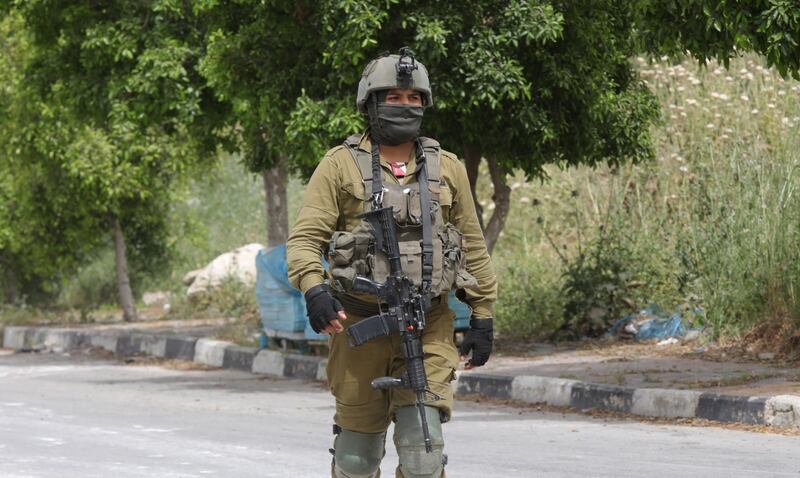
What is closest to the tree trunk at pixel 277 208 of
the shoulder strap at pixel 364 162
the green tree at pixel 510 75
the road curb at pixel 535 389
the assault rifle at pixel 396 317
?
the road curb at pixel 535 389

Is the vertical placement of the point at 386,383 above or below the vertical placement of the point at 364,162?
below

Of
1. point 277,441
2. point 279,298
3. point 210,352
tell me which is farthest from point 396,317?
point 210,352

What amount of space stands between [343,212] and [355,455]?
89 centimetres

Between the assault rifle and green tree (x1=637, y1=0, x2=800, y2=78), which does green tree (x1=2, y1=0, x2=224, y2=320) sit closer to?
green tree (x1=637, y1=0, x2=800, y2=78)

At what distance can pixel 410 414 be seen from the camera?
4.98 meters

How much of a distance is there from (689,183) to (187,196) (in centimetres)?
762

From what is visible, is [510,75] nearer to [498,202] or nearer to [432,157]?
[498,202]

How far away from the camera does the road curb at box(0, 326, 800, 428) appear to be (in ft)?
28.9

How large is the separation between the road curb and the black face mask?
4.28 meters

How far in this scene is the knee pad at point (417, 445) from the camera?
16.0ft

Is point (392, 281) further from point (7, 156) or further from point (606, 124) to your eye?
point (7, 156)

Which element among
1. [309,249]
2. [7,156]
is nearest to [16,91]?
[7,156]

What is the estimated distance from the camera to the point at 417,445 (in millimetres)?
4902

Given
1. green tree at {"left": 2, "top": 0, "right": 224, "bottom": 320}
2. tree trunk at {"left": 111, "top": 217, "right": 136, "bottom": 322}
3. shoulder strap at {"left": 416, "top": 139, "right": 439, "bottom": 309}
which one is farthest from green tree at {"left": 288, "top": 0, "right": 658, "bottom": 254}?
tree trunk at {"left": 111, "top": 217, "right": 136, "bottom": 322}
